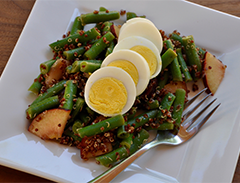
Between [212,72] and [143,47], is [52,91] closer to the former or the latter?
[143,47]

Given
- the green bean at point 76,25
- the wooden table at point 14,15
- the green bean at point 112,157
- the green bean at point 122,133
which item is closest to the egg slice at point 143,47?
the green bean at point 122,133

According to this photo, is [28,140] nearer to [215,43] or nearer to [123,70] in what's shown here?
[123,70]

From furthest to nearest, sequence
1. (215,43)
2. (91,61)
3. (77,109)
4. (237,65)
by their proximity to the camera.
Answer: (215,43), (237,65), (91,61), (77,109)

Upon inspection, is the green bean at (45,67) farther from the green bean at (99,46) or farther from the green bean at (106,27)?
the green bean at (106,27)

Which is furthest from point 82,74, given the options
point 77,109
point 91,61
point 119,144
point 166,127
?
point 166,127

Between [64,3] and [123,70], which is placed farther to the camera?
[64,3]

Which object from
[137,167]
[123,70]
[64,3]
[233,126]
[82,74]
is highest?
[64,3]
